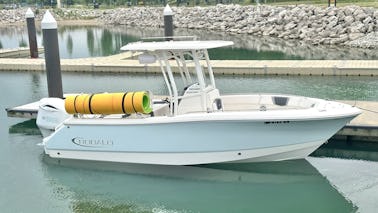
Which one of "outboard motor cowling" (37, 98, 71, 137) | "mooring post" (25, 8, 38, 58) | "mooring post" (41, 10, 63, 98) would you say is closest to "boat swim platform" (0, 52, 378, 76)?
"mooring post" (25, 8, 38, 58)

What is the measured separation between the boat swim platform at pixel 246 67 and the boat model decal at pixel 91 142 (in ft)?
31.1

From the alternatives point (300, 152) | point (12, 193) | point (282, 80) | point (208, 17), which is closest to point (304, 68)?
point (282, 80)

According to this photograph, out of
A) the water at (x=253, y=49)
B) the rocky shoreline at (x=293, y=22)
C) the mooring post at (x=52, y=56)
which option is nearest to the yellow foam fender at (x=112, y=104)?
the mooring post at (x=52, y=56)

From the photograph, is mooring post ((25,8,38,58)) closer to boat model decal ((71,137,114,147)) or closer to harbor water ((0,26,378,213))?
harbor water ((0,26,378,213))

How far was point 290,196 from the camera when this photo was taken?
31.4 feet

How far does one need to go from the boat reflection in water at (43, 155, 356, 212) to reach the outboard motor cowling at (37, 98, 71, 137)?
85 centimetres

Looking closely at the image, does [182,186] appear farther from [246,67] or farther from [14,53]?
[14,53]

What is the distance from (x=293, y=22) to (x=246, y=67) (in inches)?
664

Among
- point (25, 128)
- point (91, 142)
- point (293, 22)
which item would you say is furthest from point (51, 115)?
point (293, 22)

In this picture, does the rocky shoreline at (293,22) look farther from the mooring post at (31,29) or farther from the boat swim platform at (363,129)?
the boat swim platform at (363,129)

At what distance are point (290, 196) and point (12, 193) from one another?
546 cm

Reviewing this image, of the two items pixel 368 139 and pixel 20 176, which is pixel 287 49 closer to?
pixel 368 139

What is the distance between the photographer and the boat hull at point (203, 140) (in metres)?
9.70

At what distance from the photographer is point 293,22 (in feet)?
117
